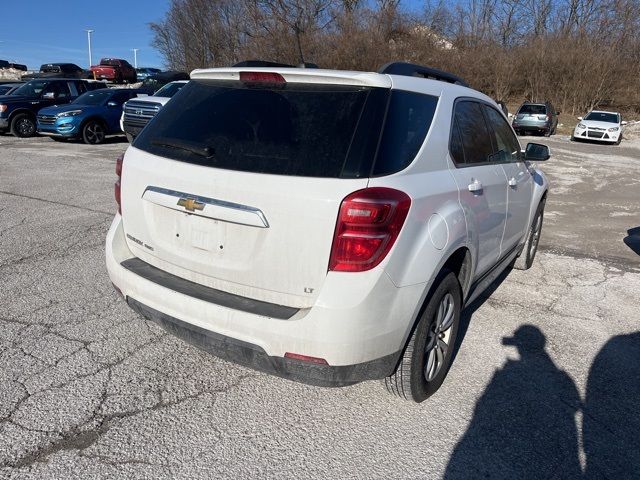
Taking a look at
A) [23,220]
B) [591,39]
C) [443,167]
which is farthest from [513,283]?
[591,39]

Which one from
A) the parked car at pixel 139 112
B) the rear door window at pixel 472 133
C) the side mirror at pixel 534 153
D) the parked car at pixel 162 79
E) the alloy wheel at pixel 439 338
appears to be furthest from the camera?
the parked car at pixel 162 79

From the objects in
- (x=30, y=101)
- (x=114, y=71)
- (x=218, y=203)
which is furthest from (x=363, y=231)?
(x=114, y=71)

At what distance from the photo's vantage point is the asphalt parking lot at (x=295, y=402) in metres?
2.49

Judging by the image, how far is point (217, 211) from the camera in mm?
2480

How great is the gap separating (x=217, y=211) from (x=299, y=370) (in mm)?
845

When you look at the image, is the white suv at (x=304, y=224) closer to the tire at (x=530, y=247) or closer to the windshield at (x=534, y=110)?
the tire at (x=530, y=247)

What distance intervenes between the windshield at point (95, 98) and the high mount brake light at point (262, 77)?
14.7 meters

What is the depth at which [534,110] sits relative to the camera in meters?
25.8

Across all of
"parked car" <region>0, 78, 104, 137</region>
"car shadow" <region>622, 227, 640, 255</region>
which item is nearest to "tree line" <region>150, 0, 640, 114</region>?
"parked car" <region>0, 78, 104, 137</region>

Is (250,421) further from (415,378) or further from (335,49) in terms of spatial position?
(335,49)

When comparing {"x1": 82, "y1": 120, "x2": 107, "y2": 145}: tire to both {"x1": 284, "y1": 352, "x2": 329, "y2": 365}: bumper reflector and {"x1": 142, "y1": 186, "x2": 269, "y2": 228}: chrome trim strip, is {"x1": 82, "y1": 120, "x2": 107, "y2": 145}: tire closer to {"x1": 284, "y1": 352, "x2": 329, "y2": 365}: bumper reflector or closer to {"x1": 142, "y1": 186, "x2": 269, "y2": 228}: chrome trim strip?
{"x1": 142, "y1": 186, "x2": 269, "y2": 228}: chrome trim strip

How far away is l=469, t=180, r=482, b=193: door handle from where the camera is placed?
3.15 metres

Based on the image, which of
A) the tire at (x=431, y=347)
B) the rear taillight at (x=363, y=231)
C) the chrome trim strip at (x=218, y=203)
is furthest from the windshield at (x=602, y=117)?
the chrome trim strip at (x=218, y=203)

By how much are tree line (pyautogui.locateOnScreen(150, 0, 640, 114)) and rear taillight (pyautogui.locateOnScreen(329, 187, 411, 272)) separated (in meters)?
29.9
